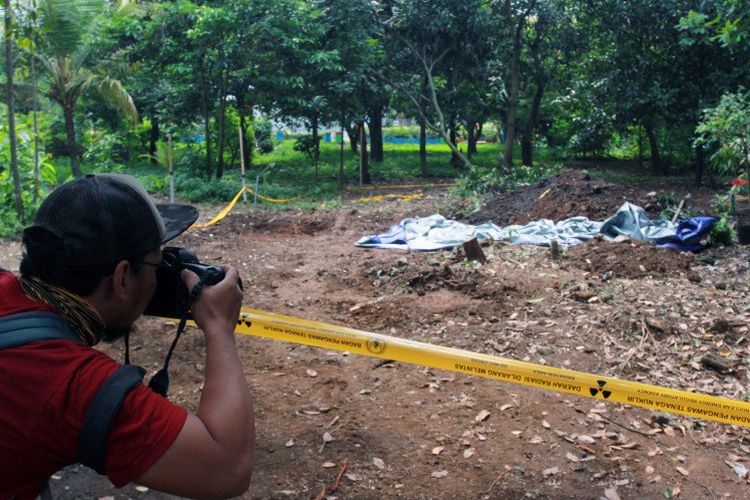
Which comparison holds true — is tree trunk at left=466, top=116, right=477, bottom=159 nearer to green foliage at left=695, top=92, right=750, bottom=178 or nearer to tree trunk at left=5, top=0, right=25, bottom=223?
green foliage at left=695, top=92, right=750, bottom=178

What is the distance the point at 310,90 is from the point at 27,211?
849cm

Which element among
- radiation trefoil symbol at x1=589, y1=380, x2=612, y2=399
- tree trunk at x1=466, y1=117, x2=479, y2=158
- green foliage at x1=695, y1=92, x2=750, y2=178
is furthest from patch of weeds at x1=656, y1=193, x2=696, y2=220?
tree trunk at x1=466, y1=117, x2=479, y2=158

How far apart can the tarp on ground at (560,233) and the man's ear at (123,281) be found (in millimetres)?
7520

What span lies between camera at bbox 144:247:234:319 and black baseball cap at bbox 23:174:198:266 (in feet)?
0.71

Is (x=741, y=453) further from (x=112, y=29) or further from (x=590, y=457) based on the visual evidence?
(x=112, y=29)

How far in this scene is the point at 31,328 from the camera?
1.33 meters

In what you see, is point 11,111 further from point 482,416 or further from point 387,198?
point 387,198

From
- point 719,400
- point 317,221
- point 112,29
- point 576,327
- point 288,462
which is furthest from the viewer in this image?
point 112,29

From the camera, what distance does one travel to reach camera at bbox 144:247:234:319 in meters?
1.68

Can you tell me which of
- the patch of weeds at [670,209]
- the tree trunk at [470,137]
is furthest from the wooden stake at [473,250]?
the tree trunk at [470,137]

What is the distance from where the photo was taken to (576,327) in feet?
16.9

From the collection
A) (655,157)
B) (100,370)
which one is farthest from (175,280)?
(655,157)

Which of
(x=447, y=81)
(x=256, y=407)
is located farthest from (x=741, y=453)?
(x=447, y=81)

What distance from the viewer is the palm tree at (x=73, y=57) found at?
12.1m
